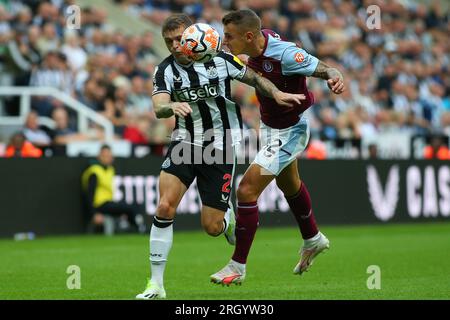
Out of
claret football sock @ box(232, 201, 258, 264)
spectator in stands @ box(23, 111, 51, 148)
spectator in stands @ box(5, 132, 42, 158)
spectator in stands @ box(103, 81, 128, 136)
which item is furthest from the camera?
spectator in stands @ box(103, 81, 128, 136)

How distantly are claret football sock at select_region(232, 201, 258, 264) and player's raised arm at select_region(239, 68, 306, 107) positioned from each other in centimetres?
111

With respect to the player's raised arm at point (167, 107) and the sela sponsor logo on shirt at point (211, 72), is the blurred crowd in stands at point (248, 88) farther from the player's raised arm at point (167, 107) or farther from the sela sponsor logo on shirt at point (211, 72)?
the player's raised arm at point (167, 107)

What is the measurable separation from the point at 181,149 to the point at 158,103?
0.61m

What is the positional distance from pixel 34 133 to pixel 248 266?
22.5 ft

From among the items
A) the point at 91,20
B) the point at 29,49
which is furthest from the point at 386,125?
the point at 29,49

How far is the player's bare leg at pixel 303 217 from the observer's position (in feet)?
33.0

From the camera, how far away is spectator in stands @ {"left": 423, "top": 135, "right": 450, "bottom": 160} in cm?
2153

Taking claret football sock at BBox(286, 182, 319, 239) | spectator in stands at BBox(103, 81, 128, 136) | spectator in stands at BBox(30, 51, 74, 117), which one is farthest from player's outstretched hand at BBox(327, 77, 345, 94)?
spectator in stands at BBox(103, 81, 128, 136)

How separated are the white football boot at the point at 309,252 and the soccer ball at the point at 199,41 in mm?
2394

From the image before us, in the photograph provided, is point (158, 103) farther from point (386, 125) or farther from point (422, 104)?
point (422, 104)

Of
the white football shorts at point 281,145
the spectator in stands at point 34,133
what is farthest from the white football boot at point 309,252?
the spectator in stands at point 34,133

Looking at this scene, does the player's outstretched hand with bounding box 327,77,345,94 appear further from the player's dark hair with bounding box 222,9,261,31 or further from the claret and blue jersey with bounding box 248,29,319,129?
the player's dark hair with bounding box 222,9,261,31

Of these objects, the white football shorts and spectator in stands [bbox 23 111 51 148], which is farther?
spectator in stands [bbox 23 111 51 148]

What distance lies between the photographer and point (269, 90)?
903 cm
